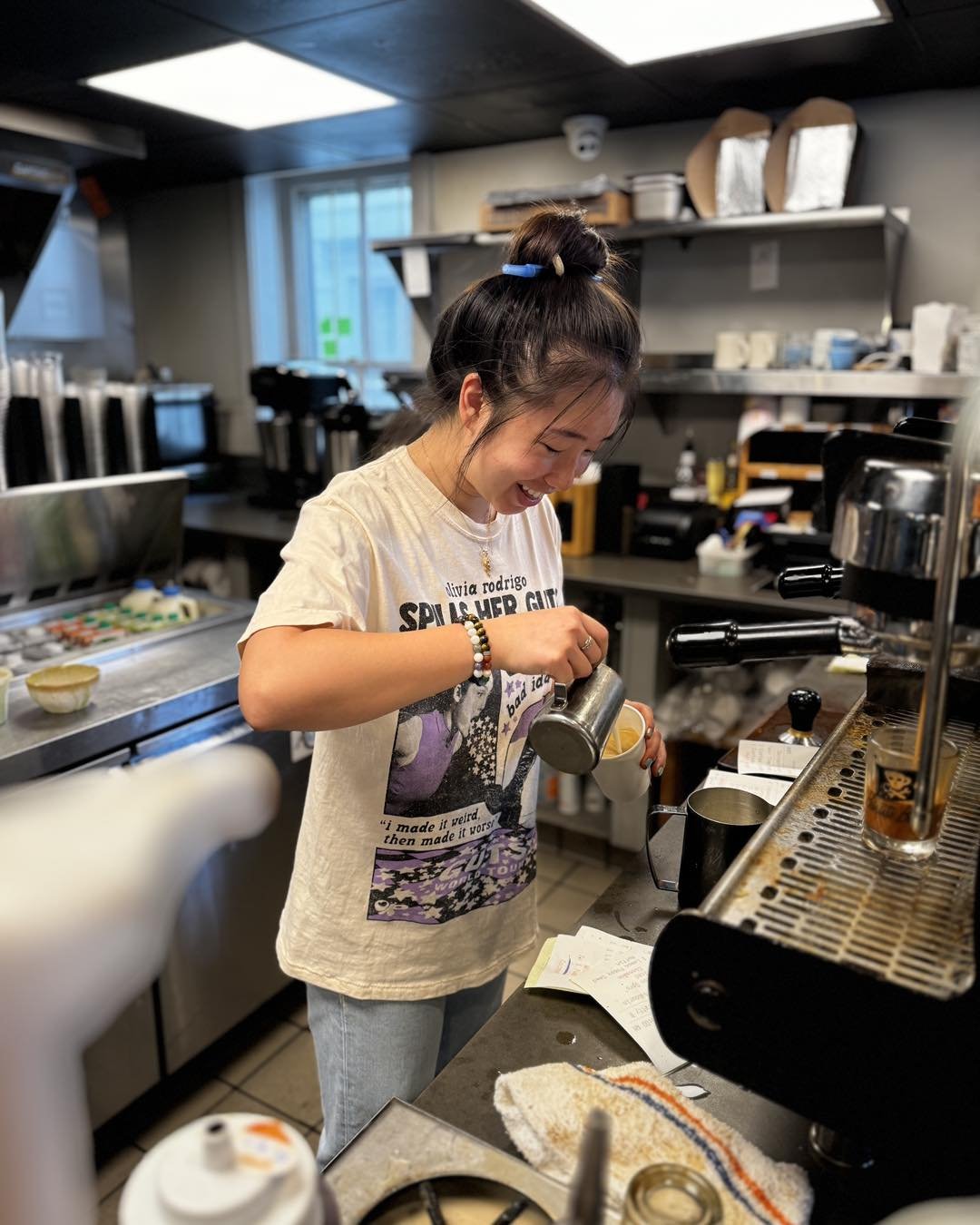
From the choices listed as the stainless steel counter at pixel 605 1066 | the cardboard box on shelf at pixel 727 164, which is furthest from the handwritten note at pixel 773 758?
the cardboard box on shelf at pixel 727 164

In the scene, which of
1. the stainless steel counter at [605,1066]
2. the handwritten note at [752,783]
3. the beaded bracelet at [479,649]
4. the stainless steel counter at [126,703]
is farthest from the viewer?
the stainless steel counter at [126,703]

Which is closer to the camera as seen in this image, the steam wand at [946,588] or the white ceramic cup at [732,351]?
the steam wand at [946,588]

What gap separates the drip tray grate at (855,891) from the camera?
733 mm

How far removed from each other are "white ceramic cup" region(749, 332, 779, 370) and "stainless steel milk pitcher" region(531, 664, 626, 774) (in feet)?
8.84

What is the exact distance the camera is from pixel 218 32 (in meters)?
2.79

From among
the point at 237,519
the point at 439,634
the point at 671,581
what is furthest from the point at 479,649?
the point at 237,519

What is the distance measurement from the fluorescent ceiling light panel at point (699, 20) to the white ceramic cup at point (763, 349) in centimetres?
98

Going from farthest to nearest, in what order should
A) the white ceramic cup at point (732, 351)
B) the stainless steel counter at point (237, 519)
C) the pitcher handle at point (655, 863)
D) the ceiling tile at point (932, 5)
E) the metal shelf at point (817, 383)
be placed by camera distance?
the stainless steel counter at point (237, 519), the white ceramic cup at point (732, 351), the metal shelf at point (817, 383), the ceiling tile at point (932, 5), the pitcher handle at point (655, 863)

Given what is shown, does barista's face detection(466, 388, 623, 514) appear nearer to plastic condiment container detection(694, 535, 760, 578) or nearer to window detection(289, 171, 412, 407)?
plastic condiment container detection(694, 535, 760, 578)

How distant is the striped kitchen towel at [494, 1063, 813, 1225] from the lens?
0.76 meters

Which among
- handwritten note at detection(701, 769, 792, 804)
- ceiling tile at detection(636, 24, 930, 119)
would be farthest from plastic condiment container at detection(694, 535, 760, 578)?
handwritten note at detection(701, 769, 792, 804)

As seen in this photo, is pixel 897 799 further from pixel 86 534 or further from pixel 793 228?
pixel 793 228

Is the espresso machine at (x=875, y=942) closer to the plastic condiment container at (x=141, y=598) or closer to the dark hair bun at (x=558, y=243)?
the dark hair bun at (x=558, y=243)

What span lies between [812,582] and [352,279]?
15.0ft
